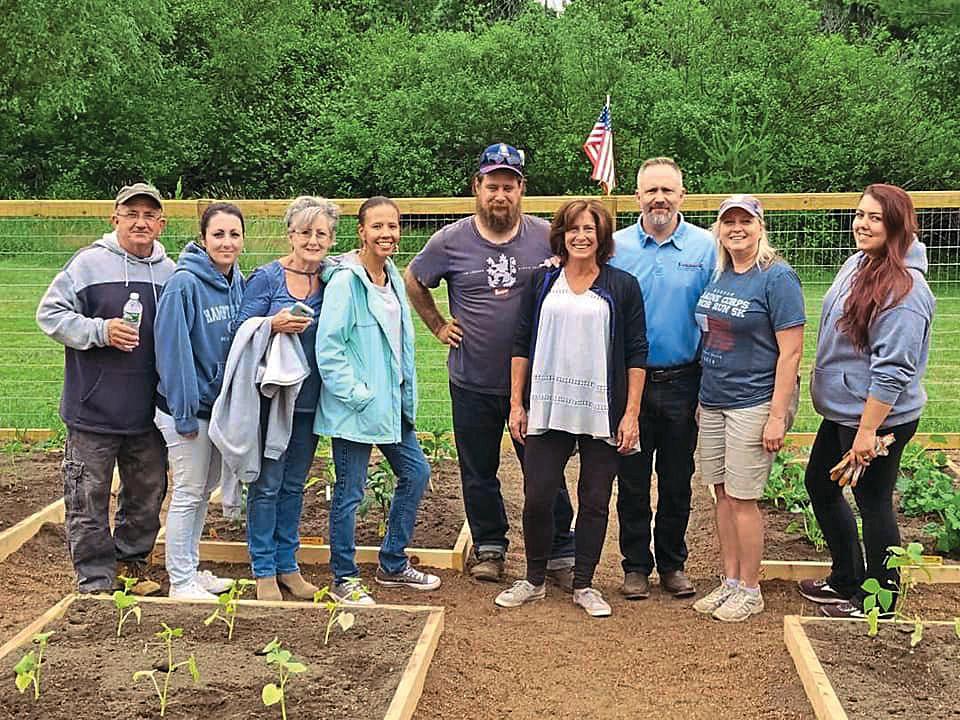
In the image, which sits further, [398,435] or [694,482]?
[694,482]

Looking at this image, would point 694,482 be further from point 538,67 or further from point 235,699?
point 538,67

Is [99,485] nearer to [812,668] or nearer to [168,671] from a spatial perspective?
[168,671]

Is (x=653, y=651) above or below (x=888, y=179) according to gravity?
below

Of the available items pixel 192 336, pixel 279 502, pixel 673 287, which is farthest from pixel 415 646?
pixel 673 287

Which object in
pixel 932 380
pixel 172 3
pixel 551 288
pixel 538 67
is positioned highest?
pixel 172 3

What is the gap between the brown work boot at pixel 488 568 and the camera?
5.87 metres

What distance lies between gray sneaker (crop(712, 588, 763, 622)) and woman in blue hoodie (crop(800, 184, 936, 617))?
16.5 inches

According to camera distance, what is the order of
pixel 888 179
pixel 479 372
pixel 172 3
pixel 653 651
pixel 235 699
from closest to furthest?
pixel 235 699 → pixel 653 651 → pixel 479 372 → pixel 888 179 → pixel 172 3

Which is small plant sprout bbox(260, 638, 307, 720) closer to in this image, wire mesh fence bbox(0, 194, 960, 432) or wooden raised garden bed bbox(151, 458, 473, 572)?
wooden raised garden bed bbox(151, 458, 473, 572)

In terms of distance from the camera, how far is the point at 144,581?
5715 mm

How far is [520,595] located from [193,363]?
1901mm

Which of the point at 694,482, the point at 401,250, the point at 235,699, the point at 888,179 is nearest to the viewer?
the point at 235,699

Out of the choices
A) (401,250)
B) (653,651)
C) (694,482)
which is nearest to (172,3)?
(401,250)

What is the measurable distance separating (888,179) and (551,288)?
18.7 m
